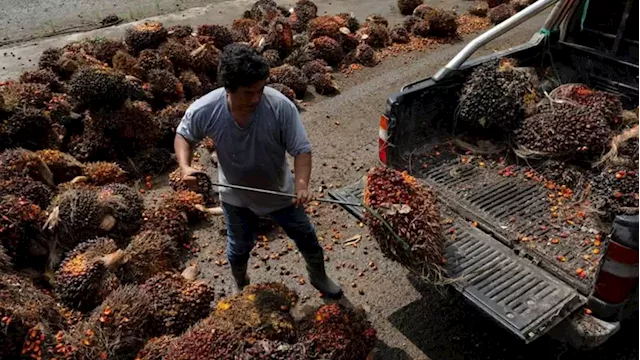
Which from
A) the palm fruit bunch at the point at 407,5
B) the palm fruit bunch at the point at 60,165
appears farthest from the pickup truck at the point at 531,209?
the palm fruit bunch at the point at 407,5

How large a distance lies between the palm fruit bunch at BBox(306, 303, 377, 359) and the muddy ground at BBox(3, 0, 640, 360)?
1.25 ft

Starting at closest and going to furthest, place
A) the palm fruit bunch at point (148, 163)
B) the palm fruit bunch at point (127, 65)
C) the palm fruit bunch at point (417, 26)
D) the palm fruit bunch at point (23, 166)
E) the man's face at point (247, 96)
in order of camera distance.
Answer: the man's face at point (247, 96) → the palm fruit bunch at point (23, 166) → the palm fruit bunch at point (148, 163) → the palm fruit bunch at point (127, 65) → the palm fruit bunch at point (417, 26)

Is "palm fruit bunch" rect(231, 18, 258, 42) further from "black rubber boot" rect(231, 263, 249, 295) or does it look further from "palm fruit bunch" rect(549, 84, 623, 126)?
"black rubber boot" rect(231, 263, 249, 295)

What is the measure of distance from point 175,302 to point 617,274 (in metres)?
3.03

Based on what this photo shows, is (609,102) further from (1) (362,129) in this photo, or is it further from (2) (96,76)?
(2) (96,76)

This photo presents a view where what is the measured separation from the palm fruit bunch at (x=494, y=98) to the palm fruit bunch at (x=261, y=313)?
2551 mm

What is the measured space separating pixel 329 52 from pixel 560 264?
589 centimetres

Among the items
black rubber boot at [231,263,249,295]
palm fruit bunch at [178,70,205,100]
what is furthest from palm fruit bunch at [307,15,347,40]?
black rubber boot at [231,263,249,295]

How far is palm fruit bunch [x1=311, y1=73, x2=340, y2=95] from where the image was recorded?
8.41 m

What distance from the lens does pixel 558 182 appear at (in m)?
4.98

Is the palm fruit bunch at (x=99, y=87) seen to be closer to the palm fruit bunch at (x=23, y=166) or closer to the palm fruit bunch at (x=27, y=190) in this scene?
the palm fruit bunch at (x=23, y=166)

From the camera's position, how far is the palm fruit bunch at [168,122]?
6.96 metres

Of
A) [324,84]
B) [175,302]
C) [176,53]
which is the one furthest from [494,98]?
[176,53]

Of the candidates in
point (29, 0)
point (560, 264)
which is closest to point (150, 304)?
point (560, 264)
